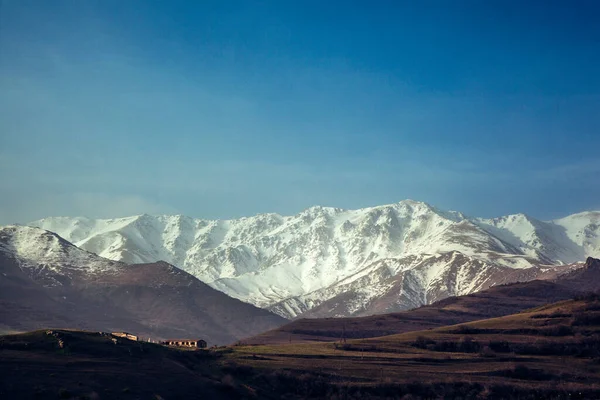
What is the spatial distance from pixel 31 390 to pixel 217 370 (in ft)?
188

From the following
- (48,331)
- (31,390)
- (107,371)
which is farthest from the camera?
(48,331)

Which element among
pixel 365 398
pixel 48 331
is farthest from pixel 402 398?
pixel 48 331

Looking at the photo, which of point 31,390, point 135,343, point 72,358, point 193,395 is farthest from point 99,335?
point 31,390

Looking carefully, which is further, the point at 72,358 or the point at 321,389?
the point at 321,389

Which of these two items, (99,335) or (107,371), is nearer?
(107,371)

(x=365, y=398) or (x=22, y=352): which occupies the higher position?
(x=22, y=352)

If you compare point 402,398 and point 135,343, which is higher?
point 135,343

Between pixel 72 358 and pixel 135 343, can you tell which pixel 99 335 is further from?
pixel 72 358

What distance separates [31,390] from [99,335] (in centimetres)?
5077

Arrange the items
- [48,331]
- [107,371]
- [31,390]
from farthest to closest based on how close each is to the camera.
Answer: [48,331] < [107,371] < [31,390]

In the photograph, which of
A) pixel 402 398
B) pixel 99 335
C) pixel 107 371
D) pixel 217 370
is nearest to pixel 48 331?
pixel 99 335

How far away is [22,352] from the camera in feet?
561

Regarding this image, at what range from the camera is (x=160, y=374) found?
586ft

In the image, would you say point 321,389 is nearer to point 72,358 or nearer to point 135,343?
point 135,343
